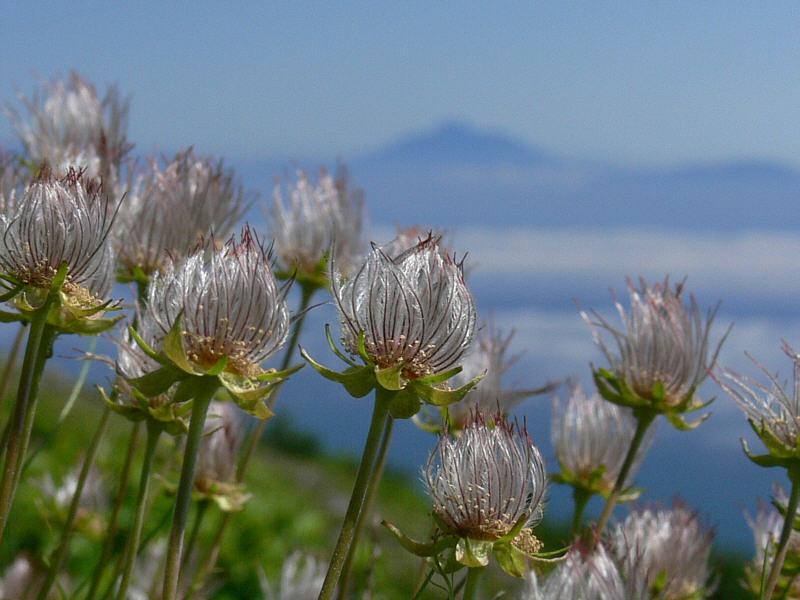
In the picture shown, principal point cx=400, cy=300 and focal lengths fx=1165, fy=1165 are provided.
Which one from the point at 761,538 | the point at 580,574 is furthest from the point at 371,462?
the point at 761,538

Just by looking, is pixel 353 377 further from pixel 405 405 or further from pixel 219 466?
pixel 219 466

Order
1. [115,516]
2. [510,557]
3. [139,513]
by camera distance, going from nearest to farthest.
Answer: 1. [510,557]
2. [139,513]
3. [115,516]

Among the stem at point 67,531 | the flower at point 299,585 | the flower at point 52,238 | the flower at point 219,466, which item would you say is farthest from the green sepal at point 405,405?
the flower at point 299,585

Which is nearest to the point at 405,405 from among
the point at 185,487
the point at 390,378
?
the point at 390,378

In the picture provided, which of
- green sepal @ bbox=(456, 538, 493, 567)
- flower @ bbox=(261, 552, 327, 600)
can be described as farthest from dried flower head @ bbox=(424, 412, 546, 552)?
flower @ bbox=(261, 552, 327, 600)

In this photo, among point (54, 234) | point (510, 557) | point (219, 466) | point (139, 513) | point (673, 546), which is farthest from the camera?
point (219, 466)

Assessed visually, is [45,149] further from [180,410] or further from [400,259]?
[400,259]
